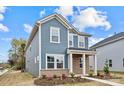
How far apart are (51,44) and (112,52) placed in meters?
11.0

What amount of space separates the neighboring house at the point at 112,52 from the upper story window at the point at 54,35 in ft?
30.7

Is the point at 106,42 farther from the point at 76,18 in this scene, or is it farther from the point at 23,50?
the point at 23,50

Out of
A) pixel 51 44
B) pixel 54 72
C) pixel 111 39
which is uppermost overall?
pixel 111 39

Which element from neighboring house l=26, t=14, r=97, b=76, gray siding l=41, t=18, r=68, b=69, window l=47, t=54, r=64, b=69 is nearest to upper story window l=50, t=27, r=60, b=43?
neighboring house l=26, t=14, r=97, b=76

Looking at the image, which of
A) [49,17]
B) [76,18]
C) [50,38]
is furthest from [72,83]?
[76,18]

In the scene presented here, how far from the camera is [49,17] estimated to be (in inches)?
708

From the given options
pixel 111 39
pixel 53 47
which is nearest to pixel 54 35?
pixel 53 47

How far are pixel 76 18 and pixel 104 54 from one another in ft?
23.6

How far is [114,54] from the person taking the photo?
84.3 feet

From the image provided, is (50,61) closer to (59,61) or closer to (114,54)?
(59,61)

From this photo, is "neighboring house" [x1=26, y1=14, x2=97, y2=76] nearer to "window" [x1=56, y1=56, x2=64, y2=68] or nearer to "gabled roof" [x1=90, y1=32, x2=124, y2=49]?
"window" [x1=56, y1=56, x2=64, y2=68]

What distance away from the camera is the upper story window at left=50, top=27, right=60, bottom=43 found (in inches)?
714

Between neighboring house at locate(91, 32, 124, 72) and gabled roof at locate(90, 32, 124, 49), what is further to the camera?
gabled roof at locate(90, 32, 124, 49)

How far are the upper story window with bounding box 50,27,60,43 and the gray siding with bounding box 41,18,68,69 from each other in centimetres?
28
